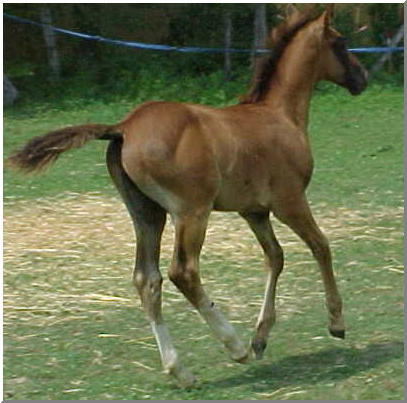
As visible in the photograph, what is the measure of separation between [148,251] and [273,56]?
146 cm

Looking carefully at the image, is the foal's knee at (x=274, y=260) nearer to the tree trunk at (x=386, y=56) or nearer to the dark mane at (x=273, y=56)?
the dark mane at (x=273, y=56)

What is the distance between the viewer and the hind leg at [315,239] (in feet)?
17.5

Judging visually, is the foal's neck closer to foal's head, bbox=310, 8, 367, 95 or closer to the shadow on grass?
foal's head, bbox=310, 8, 367, 95

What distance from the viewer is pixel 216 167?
4941mm

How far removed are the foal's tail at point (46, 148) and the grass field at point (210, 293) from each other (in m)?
1.07

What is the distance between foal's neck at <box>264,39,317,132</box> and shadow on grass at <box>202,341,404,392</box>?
49.1 inches

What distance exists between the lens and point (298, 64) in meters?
5.84

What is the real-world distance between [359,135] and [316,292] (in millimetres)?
6609

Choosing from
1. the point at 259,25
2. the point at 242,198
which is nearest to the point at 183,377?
the point at 242,198

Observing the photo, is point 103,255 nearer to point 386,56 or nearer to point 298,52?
point 298,52

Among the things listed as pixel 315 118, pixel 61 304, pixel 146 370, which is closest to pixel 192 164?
pixel 146 370

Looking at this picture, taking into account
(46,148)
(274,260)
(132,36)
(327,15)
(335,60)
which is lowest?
(132,36)

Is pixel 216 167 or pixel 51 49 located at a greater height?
pixel 216 167

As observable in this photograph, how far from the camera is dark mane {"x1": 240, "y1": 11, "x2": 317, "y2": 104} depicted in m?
5.81
